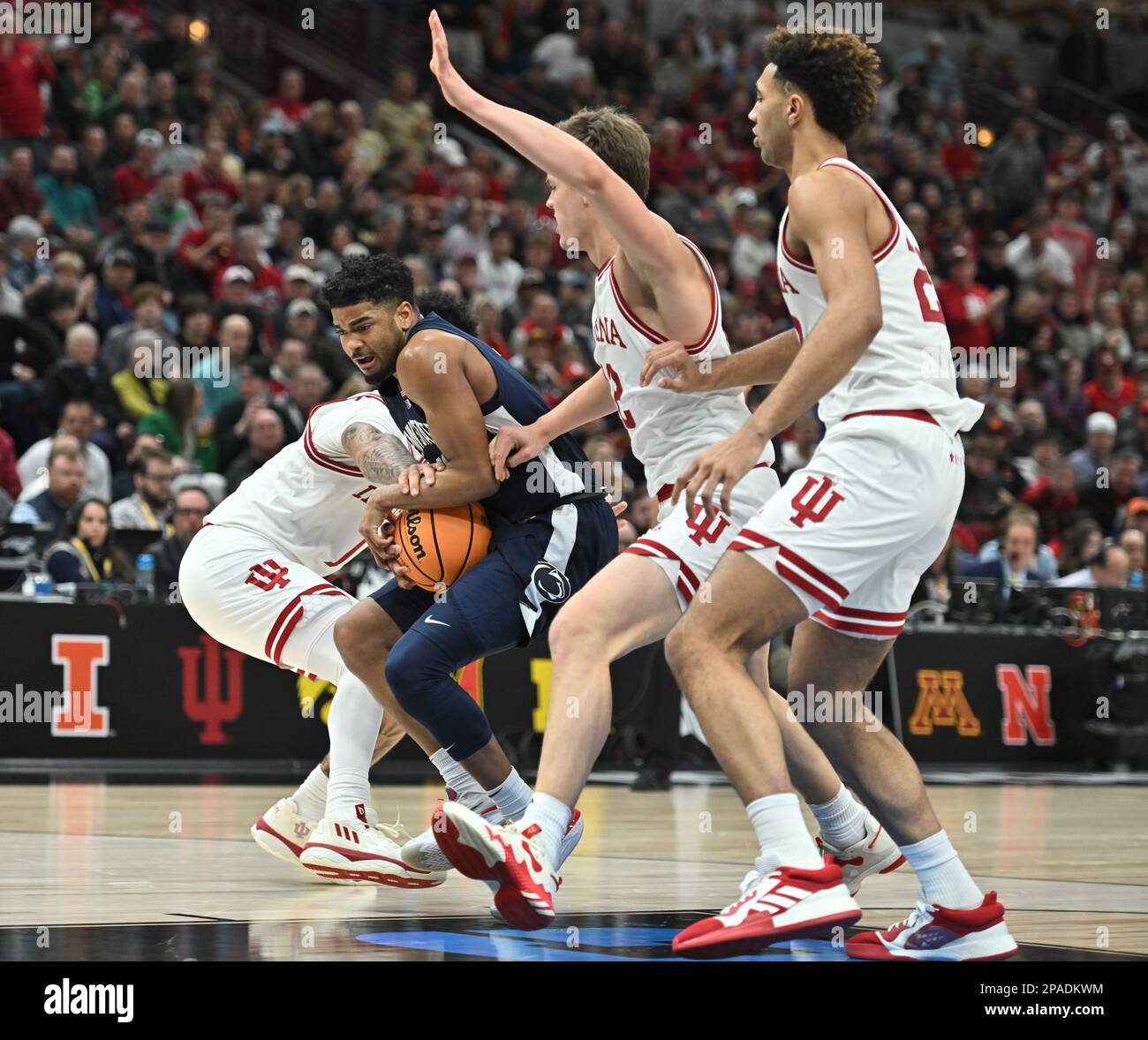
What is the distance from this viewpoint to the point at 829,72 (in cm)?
467

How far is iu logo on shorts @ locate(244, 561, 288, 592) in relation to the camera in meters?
6.86

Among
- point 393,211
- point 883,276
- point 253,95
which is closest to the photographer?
point 883,276

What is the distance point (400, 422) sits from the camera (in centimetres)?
629

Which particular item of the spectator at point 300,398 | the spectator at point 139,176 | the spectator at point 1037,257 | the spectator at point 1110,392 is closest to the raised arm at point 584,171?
the spectator at point 300,398

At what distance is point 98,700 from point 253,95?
1058 centimetres

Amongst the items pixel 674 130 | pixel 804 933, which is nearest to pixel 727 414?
pixel 804 933

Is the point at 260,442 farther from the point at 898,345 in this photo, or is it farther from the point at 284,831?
the point at 898,345

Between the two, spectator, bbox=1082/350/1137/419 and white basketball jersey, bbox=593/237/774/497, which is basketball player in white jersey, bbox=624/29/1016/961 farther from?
spectator, bbox=1082/350/1137/419

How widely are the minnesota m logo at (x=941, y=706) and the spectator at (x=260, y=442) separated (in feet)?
15.7

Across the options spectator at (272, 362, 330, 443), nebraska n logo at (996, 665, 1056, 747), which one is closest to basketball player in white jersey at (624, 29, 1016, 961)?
spectator at (272, 362, 330, 443)

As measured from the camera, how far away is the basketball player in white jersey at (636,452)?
186 inches

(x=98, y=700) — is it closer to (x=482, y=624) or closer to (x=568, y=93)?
(x=482, y=624)

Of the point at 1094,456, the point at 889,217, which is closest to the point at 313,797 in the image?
the point at 889,217

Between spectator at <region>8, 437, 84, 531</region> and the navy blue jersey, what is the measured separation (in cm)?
671
